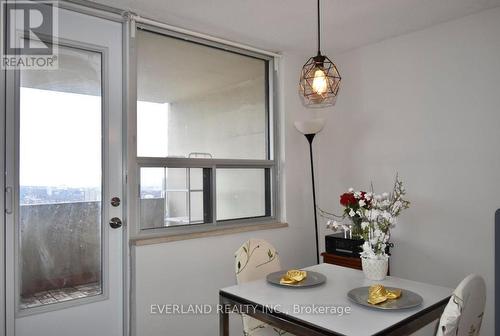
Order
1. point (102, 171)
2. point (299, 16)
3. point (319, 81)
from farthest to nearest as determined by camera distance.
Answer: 1. point (299, 16)
2. point (102, 171)
3. point (319, 81)

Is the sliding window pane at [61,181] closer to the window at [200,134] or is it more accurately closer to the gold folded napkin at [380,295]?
the window at [200,134]

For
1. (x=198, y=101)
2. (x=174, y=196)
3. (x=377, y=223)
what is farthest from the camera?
(x=198, y=101)

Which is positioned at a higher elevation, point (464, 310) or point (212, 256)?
point (464, 310)

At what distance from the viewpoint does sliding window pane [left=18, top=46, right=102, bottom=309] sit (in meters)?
2.34

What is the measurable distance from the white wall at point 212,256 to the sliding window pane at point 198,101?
27cm

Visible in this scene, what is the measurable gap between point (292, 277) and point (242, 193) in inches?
59.2

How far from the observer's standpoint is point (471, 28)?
287cm

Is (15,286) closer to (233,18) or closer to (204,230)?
(204,230)

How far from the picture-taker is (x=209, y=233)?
9.88 ft

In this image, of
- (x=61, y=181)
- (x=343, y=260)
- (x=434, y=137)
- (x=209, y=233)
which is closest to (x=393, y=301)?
(x=343, y=260)

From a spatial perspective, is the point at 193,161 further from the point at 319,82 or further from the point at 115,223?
the point at 319,82

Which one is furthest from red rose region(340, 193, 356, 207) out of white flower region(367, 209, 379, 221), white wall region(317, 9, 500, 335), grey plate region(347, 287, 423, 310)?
white wall region(317, 9, 500, 335)

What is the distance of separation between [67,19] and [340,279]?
89.9 inches

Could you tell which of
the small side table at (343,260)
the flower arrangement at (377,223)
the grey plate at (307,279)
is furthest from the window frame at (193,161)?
the flower arrangement at (377,223)
